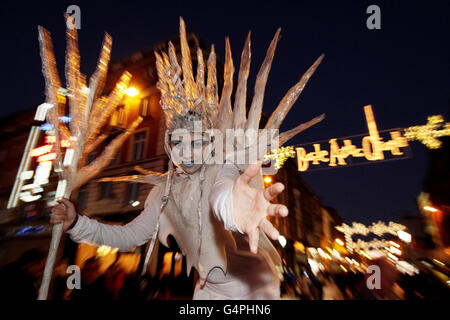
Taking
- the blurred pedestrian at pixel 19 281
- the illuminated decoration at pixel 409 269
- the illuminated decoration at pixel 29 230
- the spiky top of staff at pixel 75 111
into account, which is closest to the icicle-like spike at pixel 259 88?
the spiky top of staff at pixel 75 111

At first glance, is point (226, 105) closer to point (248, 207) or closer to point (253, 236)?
point (248, 207)

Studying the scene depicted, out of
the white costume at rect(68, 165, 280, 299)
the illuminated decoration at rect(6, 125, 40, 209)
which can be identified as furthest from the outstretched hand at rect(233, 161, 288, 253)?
the illuminated decoration at rect(6, 125, 40, 209)

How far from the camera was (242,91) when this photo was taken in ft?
6.35

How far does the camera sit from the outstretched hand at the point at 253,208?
101 centimetres

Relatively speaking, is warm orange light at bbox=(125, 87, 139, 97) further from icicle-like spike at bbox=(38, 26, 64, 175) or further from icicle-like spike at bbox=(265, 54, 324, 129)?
icicle-like spike at bbox=(265, 54, 324, 129)

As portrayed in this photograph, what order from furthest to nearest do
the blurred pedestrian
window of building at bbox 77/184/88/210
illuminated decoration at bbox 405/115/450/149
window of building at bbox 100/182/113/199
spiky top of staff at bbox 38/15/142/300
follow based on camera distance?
window of building at bbox 77/184/88/210, window of building at bbox 100/182/113/199, illuminated decoration at bbox 405/115/450/149, the blurred pedestrian, spiky top of staff at bbox 38/15/142/300

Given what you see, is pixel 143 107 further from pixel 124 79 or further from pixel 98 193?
pixel 124 79

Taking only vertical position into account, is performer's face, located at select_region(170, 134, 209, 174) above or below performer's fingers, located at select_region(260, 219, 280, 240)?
above

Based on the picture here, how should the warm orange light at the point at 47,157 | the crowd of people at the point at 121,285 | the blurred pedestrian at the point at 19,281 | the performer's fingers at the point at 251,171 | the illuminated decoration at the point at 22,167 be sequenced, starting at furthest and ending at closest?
1. the illuminated decoration at the point at 22,167
2. the warm orange light at the point at 47,157
3. the crowd of people at the point at 121,285
4. the blurred pedestrian at the point at 19,281
5. the performer's fingers at the point at 251,171

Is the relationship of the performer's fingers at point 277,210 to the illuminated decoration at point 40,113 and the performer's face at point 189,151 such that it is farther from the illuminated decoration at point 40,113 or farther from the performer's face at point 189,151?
the illuminated decoration at point 40,113

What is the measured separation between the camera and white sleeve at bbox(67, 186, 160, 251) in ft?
6.22

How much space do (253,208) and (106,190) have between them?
40.0 feet

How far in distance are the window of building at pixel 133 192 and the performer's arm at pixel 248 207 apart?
1034 cm

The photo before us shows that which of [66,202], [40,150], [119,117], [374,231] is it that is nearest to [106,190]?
[40,150]
